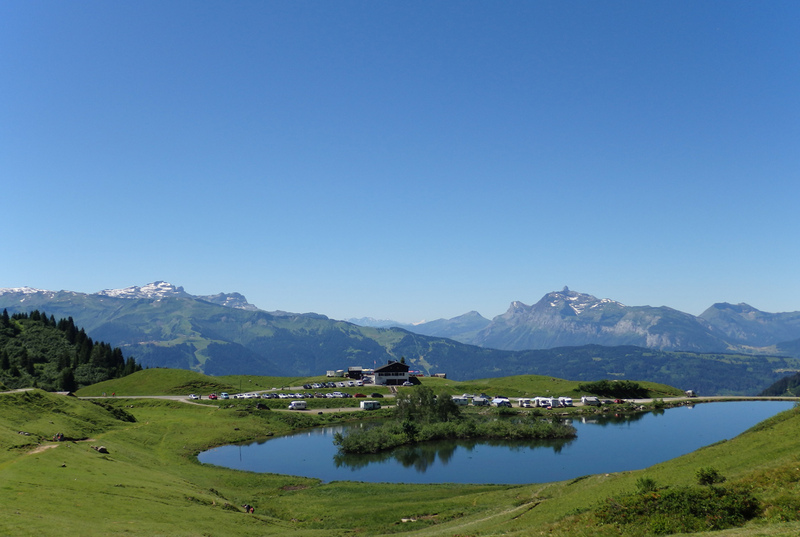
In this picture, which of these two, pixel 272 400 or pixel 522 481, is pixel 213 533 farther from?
pixel 272 400

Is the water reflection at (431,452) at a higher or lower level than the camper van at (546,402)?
lower

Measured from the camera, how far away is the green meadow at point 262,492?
26984 millimetres

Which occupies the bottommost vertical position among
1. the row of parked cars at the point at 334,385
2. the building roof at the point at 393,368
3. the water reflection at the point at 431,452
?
the water reflection at the point at 431,452

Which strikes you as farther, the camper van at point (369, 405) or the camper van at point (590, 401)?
the camper van at point (590, 401)

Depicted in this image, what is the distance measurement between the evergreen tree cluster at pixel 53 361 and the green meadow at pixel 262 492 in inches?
3074

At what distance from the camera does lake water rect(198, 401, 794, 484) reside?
234 ft

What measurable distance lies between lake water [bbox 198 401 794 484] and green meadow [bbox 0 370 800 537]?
777 cm

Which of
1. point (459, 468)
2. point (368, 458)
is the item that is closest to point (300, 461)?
point (368, 458)

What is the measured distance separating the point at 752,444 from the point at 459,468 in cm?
4677

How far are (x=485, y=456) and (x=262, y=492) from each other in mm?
38807

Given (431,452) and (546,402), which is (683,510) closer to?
(431,452)

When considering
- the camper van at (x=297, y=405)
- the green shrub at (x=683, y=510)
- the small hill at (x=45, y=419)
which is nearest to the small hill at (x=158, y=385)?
the camper van at (x=297, y=405)

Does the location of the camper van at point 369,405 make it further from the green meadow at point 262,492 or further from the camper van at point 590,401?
the camper van at point 590,401

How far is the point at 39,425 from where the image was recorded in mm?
59562
